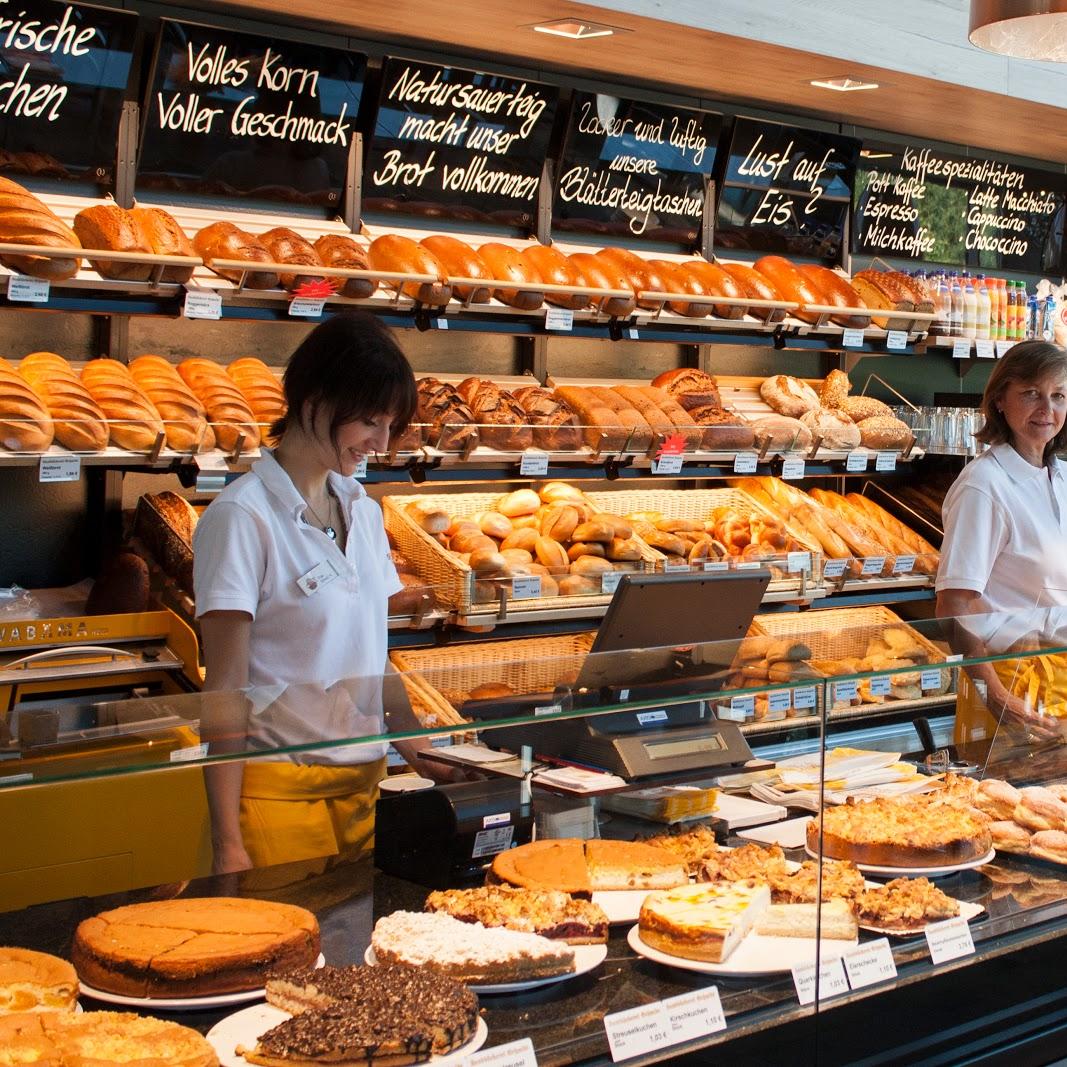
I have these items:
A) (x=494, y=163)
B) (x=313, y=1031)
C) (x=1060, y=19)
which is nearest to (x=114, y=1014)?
(x=313, y=1031)

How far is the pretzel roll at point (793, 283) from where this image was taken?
188 inches

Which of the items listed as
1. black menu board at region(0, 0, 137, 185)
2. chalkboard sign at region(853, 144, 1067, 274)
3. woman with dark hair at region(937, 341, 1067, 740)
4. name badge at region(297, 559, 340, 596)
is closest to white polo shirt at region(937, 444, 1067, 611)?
woman with dark hair at region(937, 341, 1067, 740)

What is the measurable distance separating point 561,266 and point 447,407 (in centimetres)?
63

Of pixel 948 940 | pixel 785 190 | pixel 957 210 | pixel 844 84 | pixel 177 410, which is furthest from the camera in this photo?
pixel 957 210

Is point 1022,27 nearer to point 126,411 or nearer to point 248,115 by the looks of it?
point 126,411

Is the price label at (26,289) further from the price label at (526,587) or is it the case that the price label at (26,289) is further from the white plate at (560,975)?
the white plate at (560,975)

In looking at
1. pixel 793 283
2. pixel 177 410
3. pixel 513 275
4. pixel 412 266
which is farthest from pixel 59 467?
pixel 793 283

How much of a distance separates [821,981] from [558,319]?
2.84m

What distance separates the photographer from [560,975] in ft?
4.77

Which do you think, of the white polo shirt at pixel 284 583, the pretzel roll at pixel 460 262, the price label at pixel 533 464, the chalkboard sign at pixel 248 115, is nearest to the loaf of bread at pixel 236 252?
the chalkboard sign at pixel 248 115

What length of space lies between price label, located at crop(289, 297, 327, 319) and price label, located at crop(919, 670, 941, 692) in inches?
85.3

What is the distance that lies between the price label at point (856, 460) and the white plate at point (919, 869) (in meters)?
3.03

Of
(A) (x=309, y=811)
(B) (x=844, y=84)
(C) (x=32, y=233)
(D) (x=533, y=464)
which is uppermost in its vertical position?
(B) (x=844, y=84)

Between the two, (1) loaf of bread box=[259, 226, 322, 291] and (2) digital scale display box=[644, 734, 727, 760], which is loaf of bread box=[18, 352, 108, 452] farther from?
(2) digital scale display box=[644, 734, 727, 760]
